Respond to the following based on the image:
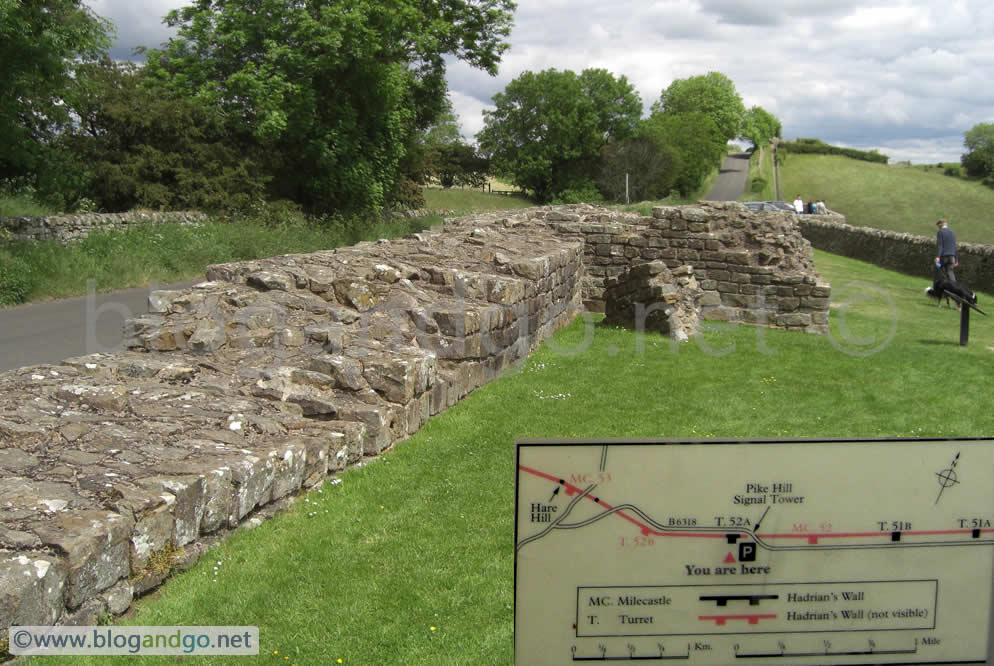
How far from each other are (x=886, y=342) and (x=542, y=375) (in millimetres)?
6405

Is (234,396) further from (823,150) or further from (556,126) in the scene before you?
(823,150)

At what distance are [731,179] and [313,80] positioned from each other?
7253cm

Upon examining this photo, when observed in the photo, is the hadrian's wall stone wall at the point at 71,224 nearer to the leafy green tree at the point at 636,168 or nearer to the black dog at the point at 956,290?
the black dog at the point at 956,290

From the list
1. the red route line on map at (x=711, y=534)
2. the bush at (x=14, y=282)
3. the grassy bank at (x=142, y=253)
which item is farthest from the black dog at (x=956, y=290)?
the bush at (x=14, y=282)

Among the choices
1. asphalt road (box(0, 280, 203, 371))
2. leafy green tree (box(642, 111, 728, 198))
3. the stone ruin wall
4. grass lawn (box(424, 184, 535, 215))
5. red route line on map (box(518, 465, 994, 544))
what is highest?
leafy green tree (box(642, 111, 728, 198))

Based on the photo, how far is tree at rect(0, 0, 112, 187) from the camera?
13852 millimetres

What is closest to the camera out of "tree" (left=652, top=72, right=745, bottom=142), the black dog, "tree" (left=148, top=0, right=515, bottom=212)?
the black dog

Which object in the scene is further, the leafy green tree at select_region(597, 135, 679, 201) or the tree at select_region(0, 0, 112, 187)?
the leafy green tree at select_region(597, 135, 679, 201)

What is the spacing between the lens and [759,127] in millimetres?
124188

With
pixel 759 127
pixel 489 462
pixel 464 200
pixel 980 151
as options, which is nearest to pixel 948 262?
pixel 489 462

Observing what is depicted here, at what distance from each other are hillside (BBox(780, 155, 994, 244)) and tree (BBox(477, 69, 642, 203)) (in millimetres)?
16414

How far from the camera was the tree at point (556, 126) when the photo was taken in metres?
59.9

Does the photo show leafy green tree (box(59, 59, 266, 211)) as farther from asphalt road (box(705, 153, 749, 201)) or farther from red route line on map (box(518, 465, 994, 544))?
asphalt road (box(705, 153, 749, 201))

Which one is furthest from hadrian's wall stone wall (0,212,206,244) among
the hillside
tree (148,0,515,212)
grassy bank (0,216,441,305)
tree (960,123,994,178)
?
tree (960,123,994,178)
